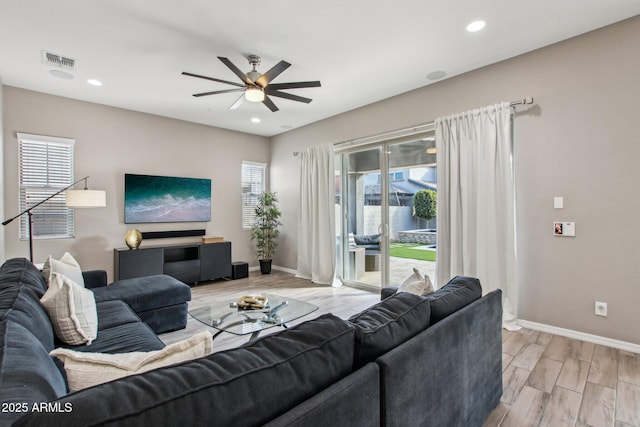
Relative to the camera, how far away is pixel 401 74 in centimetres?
378

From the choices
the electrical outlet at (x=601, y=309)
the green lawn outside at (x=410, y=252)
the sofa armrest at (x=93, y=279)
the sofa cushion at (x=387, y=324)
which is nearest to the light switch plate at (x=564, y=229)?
the electrical outlet at (x=601, y=309)

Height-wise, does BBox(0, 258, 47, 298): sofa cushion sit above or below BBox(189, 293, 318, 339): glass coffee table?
above

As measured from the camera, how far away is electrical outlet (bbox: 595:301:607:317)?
286 cm

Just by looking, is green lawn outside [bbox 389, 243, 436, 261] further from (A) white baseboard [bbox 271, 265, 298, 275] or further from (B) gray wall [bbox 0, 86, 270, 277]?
(B) gray wall [bbox 0, 86, 270, 277]

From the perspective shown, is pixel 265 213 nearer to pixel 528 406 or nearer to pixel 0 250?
pixel 0 250

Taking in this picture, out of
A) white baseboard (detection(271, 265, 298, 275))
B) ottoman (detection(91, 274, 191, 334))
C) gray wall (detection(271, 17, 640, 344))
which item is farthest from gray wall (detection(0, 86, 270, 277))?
gray wall (detection(271, 17, 640, 344))

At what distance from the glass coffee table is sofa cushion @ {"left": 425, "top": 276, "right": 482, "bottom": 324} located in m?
1.31

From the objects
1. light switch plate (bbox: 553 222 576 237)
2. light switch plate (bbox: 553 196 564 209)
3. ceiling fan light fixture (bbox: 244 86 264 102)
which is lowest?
light switch plate (bbox: 553 222 576 237)

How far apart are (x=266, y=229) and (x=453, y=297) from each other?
494cm

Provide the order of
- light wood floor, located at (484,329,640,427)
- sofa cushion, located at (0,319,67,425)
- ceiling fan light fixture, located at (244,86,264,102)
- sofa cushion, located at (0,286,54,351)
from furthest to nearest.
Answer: ceiling fan light fixture, located at (244,86,264,102) → light wood floor, located at (484,329,640,427) → sofa cushion, located at (0,286,54,351) → sofa cushion, located at (0,319,67,425)

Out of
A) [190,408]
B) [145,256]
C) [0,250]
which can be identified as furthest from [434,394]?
[0,250]

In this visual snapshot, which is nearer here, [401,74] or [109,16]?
[109,16]

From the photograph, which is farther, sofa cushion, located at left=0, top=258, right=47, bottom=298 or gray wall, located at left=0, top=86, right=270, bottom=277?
gray wall, located at left=0, top=86, right=270, bottom=277

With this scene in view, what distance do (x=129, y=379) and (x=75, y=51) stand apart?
3.82m
